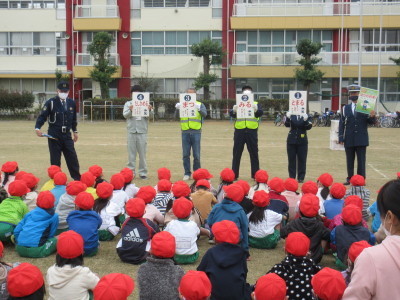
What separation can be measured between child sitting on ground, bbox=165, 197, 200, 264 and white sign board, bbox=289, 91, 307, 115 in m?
5.43

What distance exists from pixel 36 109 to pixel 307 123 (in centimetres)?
2997

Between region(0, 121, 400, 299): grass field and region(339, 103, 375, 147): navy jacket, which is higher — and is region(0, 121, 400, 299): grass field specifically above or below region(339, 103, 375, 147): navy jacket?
below

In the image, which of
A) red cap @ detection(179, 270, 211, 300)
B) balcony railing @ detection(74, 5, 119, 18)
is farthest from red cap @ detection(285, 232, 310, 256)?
balcony railing @ detection(74, 5, 119, 18)

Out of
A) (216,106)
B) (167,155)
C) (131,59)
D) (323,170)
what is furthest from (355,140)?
(131,59)

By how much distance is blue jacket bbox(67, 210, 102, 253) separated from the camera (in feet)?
18.0

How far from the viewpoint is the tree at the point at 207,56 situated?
33562 mm

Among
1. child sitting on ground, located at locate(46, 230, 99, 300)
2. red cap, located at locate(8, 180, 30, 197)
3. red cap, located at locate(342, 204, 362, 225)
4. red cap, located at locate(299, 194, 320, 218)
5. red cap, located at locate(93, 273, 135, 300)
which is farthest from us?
red cap, located at locate(8, 180, 30, 197)

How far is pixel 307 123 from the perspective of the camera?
1018 cm

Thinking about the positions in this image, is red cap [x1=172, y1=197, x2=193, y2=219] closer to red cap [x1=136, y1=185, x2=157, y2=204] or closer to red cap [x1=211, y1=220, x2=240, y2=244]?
red cap [x1=136, y1=185, x2=157, y2=204]

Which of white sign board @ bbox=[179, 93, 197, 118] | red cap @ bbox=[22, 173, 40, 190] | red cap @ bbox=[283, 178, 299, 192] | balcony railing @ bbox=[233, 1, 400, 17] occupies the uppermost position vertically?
balcony railing @ bbox=[233, 1, 400, 17]

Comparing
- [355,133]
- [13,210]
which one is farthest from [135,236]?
[355,133]

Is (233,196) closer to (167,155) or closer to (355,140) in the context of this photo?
(355,140)

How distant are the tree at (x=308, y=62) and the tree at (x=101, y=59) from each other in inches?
521

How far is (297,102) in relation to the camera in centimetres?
1011
